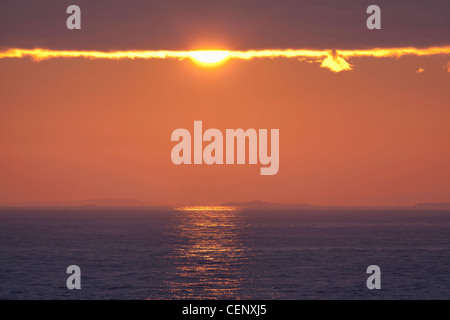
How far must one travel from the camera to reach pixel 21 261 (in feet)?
324

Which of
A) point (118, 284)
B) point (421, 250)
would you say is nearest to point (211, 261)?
point (118, 284)

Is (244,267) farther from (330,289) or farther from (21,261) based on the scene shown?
(21,261)
